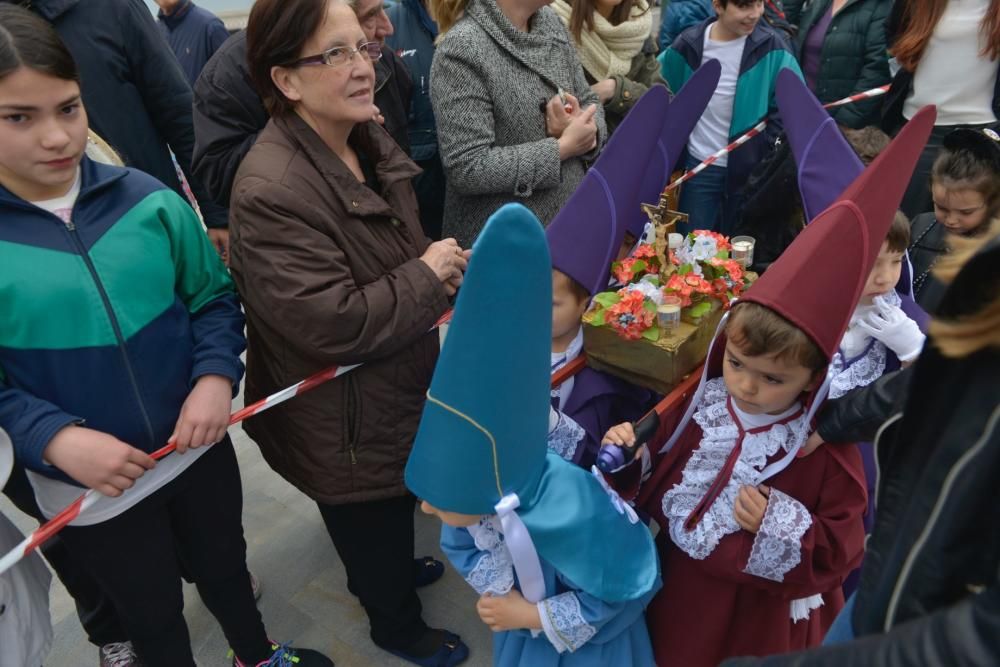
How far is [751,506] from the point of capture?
1.49 metres

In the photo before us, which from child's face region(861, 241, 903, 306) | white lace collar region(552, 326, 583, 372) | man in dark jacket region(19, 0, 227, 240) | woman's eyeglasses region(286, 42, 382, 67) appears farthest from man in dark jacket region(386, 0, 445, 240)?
child's face region(861, 241, 903, 306)

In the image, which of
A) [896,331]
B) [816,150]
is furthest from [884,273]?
[816,150]

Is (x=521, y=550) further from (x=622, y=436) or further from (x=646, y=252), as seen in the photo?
(x=646, y=252)

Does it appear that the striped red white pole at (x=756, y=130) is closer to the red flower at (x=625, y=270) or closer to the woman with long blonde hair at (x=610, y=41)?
the woman with long blonde hair at (x=610, y=41)

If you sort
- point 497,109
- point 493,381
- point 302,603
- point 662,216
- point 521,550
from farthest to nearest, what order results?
point 302,603 < point 497,109 < point 662,216 < point 521,550 < point 493,381

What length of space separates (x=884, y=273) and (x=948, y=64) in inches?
82.0

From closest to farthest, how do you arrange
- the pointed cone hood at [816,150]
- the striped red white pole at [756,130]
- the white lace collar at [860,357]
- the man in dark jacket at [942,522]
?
the man in dark jacket at [942,522], the pointed cone hood at [816,150], the white lace collar at [860,357], the striped red white pole at [756,130]

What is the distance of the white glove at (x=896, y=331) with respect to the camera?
1.88 metres

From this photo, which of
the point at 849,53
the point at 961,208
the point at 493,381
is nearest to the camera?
the point at 493,381

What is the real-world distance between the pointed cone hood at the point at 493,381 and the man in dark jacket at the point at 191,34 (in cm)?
363

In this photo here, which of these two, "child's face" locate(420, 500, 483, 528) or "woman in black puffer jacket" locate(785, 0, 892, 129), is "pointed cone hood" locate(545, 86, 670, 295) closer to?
"child's face" locate(420, 500, 483, 528)

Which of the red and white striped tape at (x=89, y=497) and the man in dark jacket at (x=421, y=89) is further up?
the man in dark jacket at (x=421, y=89)

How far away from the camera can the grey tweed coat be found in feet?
7.31

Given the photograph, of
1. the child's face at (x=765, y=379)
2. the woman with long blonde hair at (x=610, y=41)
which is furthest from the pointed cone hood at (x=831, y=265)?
the woman with long blonde hair at (x=610, y=41)
